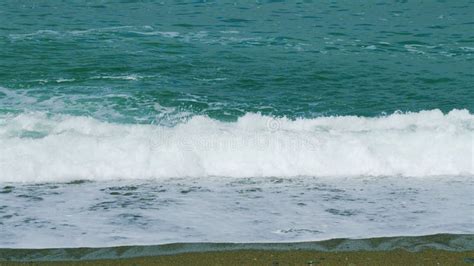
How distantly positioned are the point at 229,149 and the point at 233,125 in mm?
1329

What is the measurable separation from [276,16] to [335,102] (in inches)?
282

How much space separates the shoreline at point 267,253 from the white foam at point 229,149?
2802mm

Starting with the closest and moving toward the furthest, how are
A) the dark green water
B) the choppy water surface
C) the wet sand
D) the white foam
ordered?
the wet sand, the choppy water surface, the white foam, the dark green water

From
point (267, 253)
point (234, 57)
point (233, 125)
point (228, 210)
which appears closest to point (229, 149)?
point (233, 125)

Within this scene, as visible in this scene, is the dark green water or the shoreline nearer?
the shoreline

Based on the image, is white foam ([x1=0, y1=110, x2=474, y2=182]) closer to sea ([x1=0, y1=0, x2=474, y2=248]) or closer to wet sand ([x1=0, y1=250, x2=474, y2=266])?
sea ([x1=0, y1=0, x2=474, y2=248])

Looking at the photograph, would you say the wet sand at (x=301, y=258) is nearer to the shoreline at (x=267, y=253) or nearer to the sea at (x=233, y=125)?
the shoreline at (x=267, y=253)

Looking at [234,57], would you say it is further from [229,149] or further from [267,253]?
[267,253]

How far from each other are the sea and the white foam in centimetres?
3

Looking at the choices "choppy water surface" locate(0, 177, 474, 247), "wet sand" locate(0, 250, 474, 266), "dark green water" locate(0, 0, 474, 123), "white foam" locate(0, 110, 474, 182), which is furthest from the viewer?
"dark green water" locate(0, 0, 474, 123)

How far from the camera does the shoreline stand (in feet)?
24.0

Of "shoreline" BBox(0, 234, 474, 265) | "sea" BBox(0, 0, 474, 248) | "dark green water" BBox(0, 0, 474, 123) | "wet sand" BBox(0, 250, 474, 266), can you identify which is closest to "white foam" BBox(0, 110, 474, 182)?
"sea" BBox(0, 0, 474, 248)

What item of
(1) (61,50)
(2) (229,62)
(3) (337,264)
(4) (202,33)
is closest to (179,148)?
(3) (337,264)

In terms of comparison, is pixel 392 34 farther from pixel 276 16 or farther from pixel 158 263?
pixel 158 263
